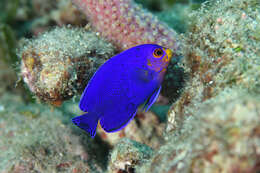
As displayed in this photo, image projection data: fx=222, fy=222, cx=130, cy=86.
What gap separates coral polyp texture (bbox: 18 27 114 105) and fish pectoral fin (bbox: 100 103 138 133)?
0.87 m

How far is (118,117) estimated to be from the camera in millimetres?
2135

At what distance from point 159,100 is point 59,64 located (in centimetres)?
166

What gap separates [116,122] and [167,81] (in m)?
1.32

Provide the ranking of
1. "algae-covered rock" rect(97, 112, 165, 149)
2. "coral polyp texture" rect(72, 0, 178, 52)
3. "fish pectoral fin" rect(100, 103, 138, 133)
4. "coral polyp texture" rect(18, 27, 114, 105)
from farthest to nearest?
"algae-covered rock" rect(97, 112, 165, 149), "coral polyp texture" rect(72, 0, 178, 52), "coral polyp texture" rect(18, 27, 114, 105), "fish pectoral fin" rect(100, 103, 138, 133)

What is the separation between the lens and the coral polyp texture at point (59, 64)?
2713mm

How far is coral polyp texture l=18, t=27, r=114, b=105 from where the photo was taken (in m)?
2.71

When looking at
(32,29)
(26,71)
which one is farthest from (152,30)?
(32,29)

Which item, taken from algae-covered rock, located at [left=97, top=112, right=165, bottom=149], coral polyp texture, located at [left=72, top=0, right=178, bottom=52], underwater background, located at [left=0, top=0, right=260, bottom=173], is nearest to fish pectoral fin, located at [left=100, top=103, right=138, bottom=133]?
underwater background, located at [left=0, top=0, right=260, bottom=173]

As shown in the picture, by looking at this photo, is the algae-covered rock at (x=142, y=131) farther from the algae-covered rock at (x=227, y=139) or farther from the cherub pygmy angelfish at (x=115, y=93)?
the algae-covered rock at (x=227, y=139)

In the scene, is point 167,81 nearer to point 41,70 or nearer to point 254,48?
point 254,48

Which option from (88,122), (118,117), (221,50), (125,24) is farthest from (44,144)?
(221,50)

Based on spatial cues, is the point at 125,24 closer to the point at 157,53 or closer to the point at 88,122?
the point at 157,53

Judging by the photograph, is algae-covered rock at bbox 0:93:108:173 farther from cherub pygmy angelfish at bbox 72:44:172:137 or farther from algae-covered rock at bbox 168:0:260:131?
algae-covered rock at bbox 168:0:260:131

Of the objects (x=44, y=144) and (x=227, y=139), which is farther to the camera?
(x=44, y=144)
